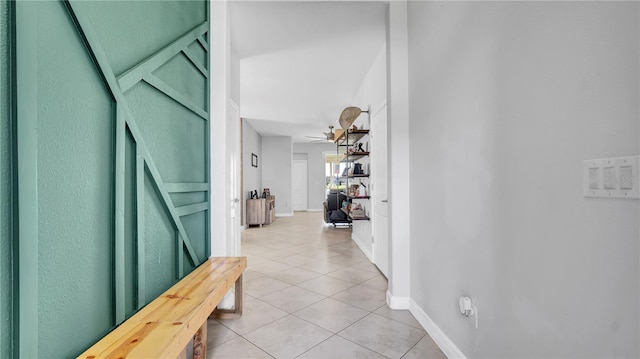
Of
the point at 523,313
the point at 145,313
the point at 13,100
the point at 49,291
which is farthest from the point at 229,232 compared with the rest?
the point at 523,313

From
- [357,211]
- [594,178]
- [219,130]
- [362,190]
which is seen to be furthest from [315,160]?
[594,178]

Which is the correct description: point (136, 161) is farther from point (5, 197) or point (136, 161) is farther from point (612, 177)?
point (612, 177)

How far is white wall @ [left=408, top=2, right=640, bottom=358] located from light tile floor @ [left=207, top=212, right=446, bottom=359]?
1.32 ft

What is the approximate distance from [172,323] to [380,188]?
2672mm

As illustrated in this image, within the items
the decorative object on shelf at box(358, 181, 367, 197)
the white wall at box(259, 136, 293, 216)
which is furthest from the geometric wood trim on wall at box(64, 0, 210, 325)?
the white wall at box(259, 136, 293, 216)

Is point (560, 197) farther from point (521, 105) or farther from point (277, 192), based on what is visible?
point (277, 192)

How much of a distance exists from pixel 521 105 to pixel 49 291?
1774 millimetres

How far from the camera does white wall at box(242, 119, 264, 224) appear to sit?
260 inches

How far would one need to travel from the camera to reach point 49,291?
0.92 metres

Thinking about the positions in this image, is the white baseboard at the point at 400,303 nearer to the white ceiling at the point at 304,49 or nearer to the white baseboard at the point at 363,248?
the white baseboard at the point at 363,248

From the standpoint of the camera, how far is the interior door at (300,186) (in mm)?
10602

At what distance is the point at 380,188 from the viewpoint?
11.3ft

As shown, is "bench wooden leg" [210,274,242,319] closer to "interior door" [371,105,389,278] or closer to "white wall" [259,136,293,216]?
"interior door" [371,105,389,278]

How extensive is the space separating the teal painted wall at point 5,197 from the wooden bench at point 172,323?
10.5 inches
